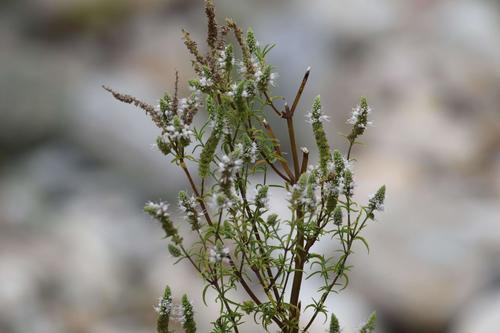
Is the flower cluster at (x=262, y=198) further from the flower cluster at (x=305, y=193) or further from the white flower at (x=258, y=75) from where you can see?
the white flower at (x=258, y=75)

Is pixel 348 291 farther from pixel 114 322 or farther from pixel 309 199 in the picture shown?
pixel 309 199

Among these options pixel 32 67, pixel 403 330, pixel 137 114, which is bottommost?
pixel 403 330

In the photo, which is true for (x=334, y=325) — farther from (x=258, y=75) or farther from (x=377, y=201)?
(x=258, y=75)

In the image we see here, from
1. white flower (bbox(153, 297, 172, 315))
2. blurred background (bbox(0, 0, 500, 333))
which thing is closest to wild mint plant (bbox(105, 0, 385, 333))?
white flower (bbox(153, 297, 172, 315))

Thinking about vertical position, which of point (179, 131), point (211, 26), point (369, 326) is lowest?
point (369, 326)

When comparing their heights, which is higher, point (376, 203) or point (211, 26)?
point (211, 26)

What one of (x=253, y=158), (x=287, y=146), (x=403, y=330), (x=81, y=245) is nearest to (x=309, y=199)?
(x=253, y=158)

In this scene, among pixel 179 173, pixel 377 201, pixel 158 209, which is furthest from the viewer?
pixel 179 173

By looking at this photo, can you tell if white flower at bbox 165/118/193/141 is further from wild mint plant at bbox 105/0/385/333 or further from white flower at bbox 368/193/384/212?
white flower at bbox 368/193/384/212

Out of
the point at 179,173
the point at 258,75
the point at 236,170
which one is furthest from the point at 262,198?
the point at 179,173
